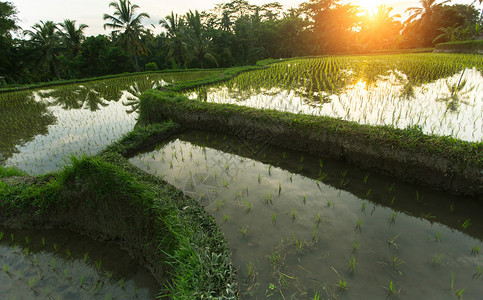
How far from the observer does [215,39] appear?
87.9 ft

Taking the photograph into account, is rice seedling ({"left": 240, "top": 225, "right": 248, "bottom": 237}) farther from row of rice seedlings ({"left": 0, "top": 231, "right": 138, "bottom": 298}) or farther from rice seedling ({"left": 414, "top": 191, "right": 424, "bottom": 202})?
rice seedling ({"left": 414, "top": 191, "right": 424, "bottom": 202})

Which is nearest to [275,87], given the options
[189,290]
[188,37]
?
[189,290]

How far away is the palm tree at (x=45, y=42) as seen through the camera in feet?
60.1

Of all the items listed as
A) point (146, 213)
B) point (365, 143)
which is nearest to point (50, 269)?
point (146, 213)

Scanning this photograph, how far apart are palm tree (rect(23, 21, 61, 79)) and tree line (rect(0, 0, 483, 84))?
67mm

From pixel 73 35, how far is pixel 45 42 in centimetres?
300

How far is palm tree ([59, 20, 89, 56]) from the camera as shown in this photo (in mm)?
20156

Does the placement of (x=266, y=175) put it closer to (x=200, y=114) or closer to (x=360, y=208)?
(x=360, y=208)

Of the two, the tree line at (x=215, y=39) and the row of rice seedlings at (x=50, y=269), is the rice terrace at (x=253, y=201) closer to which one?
the row of rice seedlings at (x=50, y=269)

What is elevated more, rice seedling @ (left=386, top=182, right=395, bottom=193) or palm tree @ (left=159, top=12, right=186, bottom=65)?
palm tree @ (left=159, top=12, right=186, bottom=65)

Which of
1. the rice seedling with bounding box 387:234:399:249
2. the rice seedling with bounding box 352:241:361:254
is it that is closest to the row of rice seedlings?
the rice seedling with bounding box 352:241:361:254

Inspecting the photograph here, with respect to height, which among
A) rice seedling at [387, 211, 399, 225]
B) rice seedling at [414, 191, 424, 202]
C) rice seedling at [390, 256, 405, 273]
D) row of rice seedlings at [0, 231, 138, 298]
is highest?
rice seedling at [414, 191, 424, 202]

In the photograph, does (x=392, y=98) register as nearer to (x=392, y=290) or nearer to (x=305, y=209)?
(x=305, y=209)

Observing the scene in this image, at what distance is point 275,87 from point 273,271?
7.78 m
